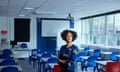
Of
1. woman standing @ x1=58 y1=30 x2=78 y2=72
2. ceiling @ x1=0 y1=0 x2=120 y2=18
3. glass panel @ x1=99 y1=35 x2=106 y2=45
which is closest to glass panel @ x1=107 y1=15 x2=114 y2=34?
glass panel @ x1=99 y1=35 x2=106 y2=45

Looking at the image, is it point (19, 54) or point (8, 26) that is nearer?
point (19, 54)

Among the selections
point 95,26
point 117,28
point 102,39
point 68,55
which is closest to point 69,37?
point 68,55

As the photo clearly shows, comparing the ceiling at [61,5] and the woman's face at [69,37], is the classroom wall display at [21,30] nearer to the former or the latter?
the ceiling at [61,5]

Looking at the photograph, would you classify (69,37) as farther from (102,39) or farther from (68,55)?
(102,39)

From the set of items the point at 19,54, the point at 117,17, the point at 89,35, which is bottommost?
the point at 19,54

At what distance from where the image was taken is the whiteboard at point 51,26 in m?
15.8

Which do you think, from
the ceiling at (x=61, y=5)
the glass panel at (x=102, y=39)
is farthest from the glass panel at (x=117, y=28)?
the glass panel at (x=102, y=39)

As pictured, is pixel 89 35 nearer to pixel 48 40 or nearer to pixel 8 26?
pixel 48 40

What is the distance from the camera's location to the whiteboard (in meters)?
15.8

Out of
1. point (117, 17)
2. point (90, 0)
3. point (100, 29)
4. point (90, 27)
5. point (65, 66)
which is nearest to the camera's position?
point (65, 66)

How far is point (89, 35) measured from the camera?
15.0 meters

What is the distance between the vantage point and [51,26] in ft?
51.8

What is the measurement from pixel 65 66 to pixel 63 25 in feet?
42.1

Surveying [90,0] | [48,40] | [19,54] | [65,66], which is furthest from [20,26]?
[65,66]
